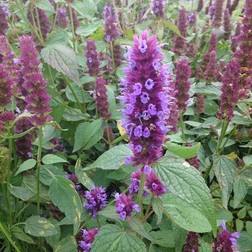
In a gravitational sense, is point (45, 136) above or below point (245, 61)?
below

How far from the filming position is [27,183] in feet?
8.01

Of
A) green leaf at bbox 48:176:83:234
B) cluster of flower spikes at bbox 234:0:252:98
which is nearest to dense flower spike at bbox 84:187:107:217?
green leaf at bbox 48:176:83:234

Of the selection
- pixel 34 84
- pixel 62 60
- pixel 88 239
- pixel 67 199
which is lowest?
pixel 88 239

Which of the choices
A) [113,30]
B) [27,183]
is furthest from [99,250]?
[113,30]

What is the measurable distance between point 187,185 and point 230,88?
40.0 inches

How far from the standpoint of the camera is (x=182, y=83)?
2.60 m

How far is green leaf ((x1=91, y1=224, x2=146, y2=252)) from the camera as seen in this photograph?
5.42 ft

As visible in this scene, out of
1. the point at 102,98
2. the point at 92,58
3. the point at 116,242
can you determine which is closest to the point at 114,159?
the point at 116,242

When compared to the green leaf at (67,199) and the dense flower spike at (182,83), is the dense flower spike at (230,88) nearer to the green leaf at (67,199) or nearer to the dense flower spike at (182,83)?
the dense flower spike at (182,83)

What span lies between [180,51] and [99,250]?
2494mm

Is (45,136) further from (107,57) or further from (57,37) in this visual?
(107,57)

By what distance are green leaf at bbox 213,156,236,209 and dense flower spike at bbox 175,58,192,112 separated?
392mm

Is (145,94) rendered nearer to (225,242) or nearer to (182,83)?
(225,242)

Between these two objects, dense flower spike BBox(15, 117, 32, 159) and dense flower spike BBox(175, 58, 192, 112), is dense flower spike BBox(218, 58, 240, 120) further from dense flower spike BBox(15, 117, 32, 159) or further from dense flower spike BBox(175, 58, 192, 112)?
dense flower spike BBox(15, 117, 32, 159)
